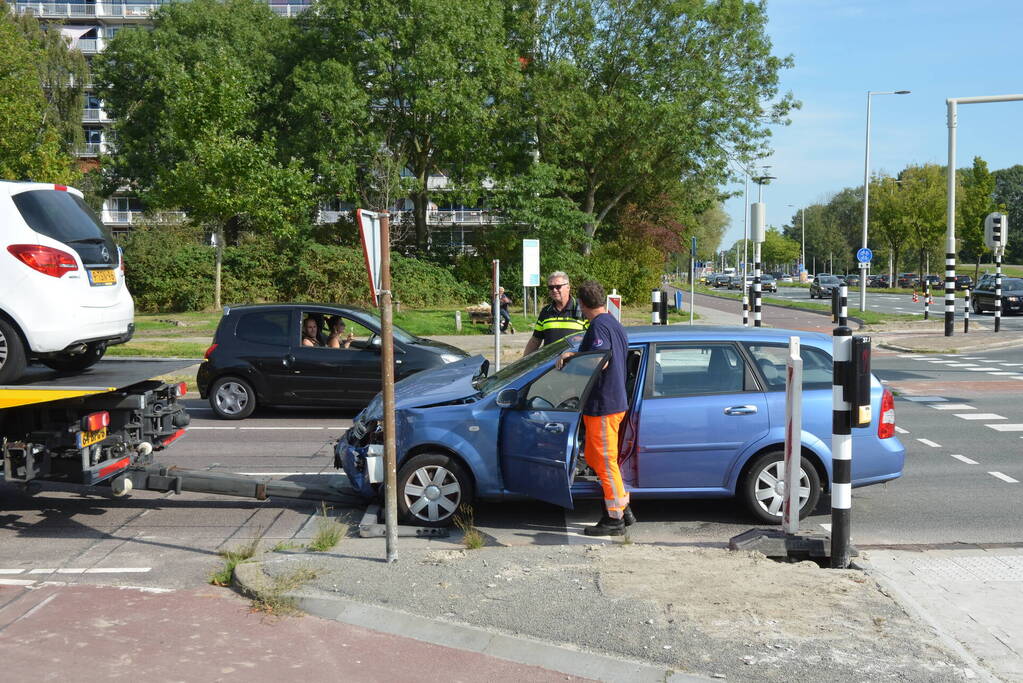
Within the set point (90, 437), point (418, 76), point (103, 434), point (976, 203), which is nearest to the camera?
point (90, 437)

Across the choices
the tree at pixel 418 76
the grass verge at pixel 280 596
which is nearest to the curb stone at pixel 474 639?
the grass verge at pixel 280 596

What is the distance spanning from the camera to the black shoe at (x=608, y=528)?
23.0 ft

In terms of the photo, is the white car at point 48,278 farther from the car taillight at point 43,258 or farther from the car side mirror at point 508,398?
the car side mirror at point 508,398

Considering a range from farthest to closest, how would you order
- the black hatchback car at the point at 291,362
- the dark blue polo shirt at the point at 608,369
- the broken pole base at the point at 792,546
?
the black hatchback car at the point at 291,362 → the dark blue polo shirt at the point at 608,369 → the broken pole base at the point at 792,546

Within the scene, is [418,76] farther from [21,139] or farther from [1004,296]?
[1004,296]

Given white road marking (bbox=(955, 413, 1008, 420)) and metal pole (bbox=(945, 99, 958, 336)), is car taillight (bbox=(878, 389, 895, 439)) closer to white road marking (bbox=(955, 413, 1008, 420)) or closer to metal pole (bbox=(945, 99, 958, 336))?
white road marking (bbox=(955, 413, 1008, 420))

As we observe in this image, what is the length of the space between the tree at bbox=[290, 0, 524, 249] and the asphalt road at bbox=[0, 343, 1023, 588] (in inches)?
1092

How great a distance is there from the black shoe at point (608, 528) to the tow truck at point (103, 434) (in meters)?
2.00

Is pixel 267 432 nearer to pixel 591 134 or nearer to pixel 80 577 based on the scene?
pixel 80 577

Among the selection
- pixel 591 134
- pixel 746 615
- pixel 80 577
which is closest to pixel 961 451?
pixel 746 615

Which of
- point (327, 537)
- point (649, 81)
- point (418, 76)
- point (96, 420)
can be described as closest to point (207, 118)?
point (418, 76)

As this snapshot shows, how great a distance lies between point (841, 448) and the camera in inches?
242

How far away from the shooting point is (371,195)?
3956 cm

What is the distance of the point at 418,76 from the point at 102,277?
3104 centimetres
